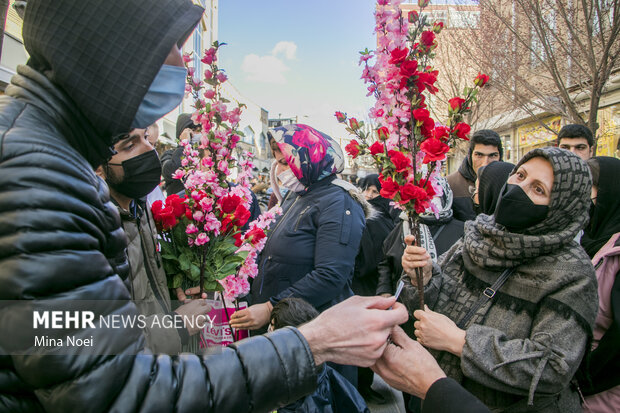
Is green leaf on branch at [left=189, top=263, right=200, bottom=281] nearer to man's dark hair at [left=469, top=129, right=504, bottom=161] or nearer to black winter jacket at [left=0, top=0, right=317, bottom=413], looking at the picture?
black winter jacket at [left=0, top=0, right=317, bottom=413]

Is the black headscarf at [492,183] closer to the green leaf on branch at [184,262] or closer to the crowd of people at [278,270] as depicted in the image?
the crowd of people at [278,270]

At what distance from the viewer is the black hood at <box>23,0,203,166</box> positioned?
0.97 m

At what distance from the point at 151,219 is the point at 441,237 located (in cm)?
232

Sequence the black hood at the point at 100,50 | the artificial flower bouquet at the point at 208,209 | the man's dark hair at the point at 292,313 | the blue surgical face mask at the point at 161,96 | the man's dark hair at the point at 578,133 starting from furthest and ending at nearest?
the man's dark hair at the point at 578,133, the man's dark hair at the point at 292,313, the artificial flower bouquet at the point at 208,209, the blue surgical face mask at the point at 161,96, the black hood at the point at 100,50

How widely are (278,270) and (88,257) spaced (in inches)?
78.5

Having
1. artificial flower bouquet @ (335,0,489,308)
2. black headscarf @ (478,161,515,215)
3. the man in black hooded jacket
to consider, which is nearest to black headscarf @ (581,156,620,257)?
black headscarf @ (478,161,515,215)

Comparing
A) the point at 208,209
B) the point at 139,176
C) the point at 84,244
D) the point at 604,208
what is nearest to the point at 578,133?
the point at 604,208

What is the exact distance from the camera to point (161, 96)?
1216mm

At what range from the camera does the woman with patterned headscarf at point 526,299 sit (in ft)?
5.49

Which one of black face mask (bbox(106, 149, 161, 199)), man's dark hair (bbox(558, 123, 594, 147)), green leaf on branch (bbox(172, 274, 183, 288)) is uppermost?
man's dark hair (bbox(558, 123, 594, 147))

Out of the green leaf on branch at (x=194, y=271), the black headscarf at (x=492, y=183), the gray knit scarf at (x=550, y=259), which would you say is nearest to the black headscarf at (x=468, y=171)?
the black headscarf at (x=492, y=183)

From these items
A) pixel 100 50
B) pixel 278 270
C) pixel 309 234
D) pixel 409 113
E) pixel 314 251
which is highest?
pixel 100 50

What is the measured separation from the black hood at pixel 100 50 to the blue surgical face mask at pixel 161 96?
133 mm

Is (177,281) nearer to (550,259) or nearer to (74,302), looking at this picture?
(74,302)
